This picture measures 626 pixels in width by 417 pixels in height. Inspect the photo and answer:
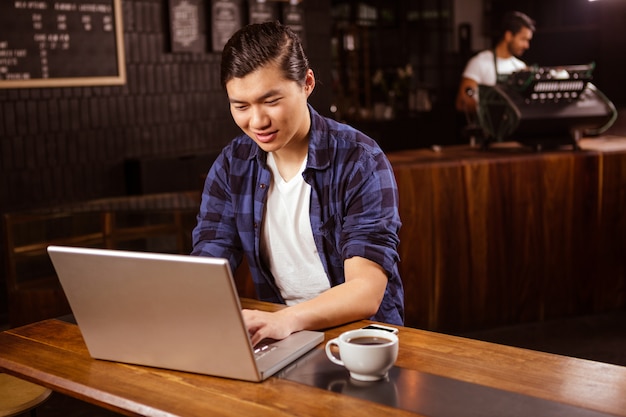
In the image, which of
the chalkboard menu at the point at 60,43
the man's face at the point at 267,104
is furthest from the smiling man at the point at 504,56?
A: the man's face at the point at 267,104

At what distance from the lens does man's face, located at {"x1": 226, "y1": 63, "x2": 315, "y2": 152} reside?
1771 millimetres

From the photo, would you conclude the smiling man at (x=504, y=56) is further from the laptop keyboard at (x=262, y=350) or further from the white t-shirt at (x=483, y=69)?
the laptop keyboard at (x=262, y=350)

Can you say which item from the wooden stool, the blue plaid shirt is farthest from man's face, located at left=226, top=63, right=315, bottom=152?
the wooden stool

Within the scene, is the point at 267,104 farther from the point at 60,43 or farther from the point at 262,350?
the point at 60,43

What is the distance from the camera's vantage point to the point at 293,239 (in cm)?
199

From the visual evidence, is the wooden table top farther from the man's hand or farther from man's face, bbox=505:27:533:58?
man's face, bbox=505:27:533:58

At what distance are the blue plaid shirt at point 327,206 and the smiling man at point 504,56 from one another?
10.9 ft

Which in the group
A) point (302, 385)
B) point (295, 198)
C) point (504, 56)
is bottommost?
point (302, 385)

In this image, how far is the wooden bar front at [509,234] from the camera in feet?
12.6

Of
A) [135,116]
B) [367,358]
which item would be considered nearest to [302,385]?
[367,358]

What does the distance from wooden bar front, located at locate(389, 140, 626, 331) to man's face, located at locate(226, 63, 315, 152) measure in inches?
77.1

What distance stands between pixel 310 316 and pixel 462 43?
322 inches

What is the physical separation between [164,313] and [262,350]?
0.77ft

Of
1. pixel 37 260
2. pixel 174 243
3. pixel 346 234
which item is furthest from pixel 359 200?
pixel 37 260
